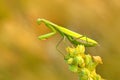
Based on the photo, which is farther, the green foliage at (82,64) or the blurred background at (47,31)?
the blurred background at (47,31)

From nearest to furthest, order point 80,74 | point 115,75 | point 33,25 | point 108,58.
Result: point 80,74 → point 115,75 → point 108,58 → point 33,25

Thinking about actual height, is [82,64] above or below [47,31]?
above

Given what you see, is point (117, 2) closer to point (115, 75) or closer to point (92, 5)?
point (92, 5)

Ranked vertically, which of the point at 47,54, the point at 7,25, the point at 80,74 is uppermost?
the point at 80,74

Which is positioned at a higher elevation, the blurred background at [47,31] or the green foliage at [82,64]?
the green foliage at [82,64]

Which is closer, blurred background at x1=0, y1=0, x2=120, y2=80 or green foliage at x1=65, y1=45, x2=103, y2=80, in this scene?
green foliage at x1=65, y1=45, x2=103, y2=80

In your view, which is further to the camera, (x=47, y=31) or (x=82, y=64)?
(x=47, y=31)

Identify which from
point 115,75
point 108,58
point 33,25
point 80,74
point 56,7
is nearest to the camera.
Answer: point 80,74

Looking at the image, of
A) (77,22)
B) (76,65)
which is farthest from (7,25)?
(76,65)
